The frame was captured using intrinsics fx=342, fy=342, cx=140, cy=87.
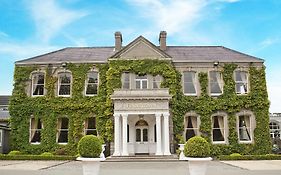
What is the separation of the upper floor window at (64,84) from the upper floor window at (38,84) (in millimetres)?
1484

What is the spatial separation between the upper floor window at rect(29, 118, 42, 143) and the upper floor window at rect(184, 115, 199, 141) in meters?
12.5

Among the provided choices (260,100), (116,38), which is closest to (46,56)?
(116,38)

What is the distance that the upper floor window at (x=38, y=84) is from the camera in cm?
2984

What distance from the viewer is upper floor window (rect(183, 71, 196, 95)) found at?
29.4 metres

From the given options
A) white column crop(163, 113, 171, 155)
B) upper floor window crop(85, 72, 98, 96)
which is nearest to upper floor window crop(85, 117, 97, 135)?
upper floor window crop(85, 72, 98, 96)

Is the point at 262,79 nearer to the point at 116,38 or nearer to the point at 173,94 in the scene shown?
the point at 173,94

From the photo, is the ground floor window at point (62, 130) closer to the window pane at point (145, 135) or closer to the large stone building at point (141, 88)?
the large stone building at point (141, 88)

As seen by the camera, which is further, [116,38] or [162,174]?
[116,38]

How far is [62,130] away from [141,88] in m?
7.66

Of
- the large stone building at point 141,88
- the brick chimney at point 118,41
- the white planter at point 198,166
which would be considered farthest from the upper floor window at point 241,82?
the white planter at point 198,166

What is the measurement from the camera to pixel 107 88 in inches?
1111

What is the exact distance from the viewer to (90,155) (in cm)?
1083

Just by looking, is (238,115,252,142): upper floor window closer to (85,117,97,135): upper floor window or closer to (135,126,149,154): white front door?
(135,126,149,154): white front door

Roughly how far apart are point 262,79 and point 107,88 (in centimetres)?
1334
